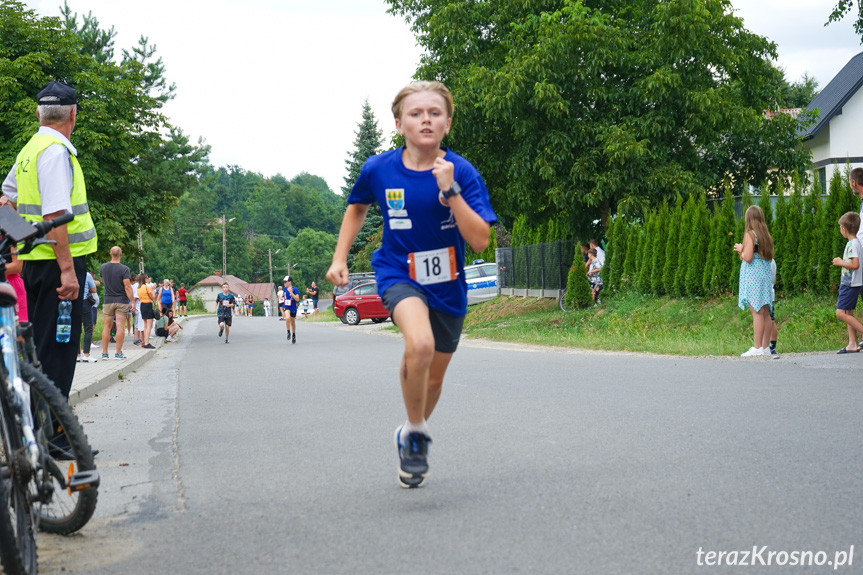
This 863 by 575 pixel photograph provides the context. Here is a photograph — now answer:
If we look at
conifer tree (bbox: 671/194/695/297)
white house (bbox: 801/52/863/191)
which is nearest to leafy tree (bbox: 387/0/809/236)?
conifer tree (bbox: 671/194/695/297)

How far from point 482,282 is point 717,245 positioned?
1484cm

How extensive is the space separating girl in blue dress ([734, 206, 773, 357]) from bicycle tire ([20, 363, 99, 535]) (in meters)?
9.82

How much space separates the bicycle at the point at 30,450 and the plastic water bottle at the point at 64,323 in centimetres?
149

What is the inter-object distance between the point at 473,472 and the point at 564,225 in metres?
22.3

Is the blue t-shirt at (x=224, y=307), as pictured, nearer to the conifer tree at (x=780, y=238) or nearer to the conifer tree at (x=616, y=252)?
the conifer tree at (x=616, y=252)

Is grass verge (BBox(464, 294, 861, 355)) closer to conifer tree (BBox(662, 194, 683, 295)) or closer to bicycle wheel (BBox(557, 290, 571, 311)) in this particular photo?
bicycle wheel (BBox(557, 290, 571, 311))

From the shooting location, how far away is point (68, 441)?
3740 mm

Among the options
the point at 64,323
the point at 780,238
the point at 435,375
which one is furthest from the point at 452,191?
the point at 780,238

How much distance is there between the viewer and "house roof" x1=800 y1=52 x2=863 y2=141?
132 feet

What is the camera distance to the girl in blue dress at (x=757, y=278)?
→ 40.1 ft

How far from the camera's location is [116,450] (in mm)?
6402

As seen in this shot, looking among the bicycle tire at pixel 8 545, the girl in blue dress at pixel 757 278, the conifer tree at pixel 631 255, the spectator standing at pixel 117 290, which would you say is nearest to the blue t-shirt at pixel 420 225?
the bicycle tire at pixel 8 545

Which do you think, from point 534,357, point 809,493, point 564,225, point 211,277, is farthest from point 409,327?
point 211,277

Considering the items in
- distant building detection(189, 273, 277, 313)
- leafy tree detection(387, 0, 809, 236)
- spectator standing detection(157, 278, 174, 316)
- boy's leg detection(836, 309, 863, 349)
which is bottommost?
distant building detection(189, 273, 277, 313)
